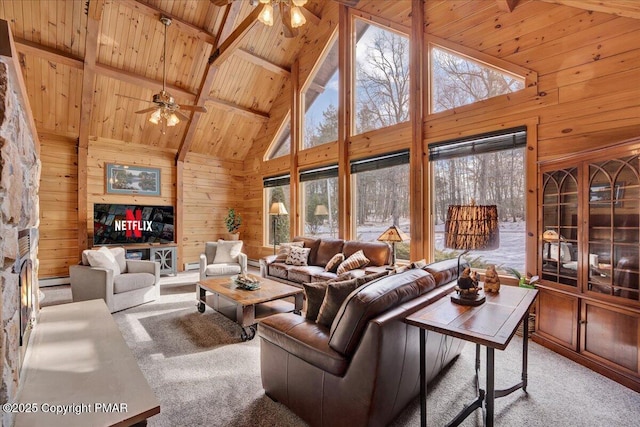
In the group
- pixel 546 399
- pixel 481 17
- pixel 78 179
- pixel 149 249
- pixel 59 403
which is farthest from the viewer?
pixel 149 249

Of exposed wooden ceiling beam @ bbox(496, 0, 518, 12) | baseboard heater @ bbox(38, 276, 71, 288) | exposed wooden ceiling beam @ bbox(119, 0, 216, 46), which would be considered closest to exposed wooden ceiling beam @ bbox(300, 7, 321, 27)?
exposed wooden ceiling beam @ bbox(119, 0, 216, 46)

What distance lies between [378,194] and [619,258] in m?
3.05

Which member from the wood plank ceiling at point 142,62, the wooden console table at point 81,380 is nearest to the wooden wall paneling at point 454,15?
the wood plank ceiling at point 142,62

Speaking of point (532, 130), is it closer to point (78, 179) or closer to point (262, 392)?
point (262, 392)

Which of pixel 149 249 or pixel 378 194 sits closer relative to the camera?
pixel 378 194

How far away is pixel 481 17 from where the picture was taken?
374 cm

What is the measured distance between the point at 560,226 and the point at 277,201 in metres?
5.39

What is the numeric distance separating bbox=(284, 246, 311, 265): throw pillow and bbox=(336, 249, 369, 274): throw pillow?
2.83 ft

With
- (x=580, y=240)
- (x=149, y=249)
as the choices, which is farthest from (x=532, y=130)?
(x=149, y=249)

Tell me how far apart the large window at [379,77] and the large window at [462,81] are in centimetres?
48

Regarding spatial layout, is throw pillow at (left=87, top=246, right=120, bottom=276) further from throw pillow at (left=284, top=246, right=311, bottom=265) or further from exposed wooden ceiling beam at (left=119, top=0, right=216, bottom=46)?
exposed wooden ceiling beam at (left=119, top=0, right=216, bottom=46)

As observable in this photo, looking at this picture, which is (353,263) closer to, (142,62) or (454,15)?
(454,15)

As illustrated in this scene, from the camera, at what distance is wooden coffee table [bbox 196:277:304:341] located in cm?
311

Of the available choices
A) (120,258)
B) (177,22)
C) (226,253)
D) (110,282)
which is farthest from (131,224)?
(177,22)
